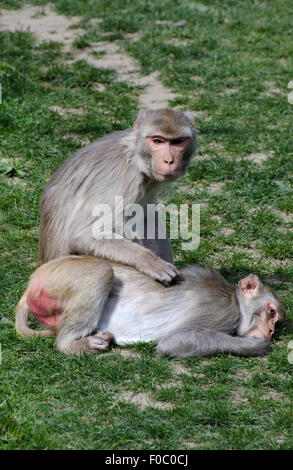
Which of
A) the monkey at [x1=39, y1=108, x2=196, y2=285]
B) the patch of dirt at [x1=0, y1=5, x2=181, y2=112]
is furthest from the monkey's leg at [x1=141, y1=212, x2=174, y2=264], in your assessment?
the patch of dirt at [x1=0, y1=5, x2=181, y2=112]

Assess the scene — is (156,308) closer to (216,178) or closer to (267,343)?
(267,343)

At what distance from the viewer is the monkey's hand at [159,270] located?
5.81 meters

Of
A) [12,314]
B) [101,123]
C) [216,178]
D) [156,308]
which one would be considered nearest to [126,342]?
[156,308]

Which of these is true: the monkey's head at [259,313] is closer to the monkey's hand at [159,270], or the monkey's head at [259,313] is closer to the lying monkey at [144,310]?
the lying monkey at [144,310]

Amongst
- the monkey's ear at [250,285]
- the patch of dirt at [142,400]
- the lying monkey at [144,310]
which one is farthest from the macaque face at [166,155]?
the patch of dirt at [142,400]

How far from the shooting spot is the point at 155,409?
482cm

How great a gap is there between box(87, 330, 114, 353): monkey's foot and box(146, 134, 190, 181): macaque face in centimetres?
123

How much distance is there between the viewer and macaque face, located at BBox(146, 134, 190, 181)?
5918mm

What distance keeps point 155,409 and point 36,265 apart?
2377 millimetres

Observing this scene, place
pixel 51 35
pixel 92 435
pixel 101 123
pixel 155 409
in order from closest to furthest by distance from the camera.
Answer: pixel 92 435 < pixel 155 409 < pixel 101 123 < pixel 51 35

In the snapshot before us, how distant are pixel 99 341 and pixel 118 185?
4.03ft

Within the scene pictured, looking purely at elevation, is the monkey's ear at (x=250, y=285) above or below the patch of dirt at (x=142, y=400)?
above

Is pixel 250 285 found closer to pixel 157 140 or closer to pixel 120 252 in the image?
pixel 120 252

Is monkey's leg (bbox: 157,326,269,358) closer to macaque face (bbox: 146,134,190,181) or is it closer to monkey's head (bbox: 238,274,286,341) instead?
monkey's head (bbox: 238,274,286,341)
